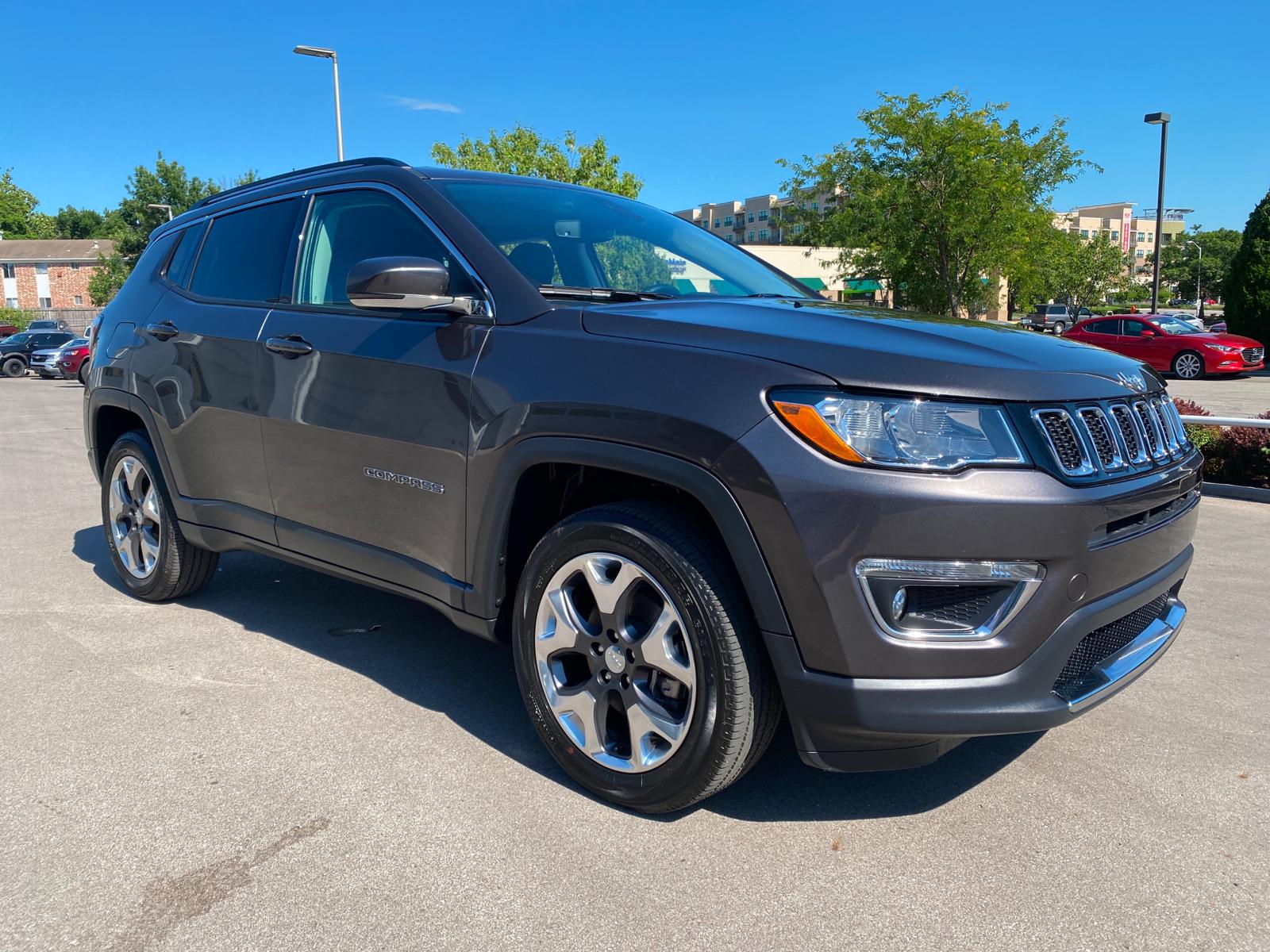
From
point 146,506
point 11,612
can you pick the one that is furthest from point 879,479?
point 11,612

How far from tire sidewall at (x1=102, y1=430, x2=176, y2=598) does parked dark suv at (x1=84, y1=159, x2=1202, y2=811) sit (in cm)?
76

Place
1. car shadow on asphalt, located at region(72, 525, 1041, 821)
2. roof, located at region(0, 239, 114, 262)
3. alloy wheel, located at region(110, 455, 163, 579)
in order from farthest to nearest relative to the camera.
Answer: roof, located at region(0, 239, 114, 262) → alloy wheel, located at region(110, 455, 163, 579) → car shadow on asphalt, located at region(72, 525, 1041, 821)

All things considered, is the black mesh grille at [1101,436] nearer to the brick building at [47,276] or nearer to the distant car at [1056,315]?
the distant car at [1056,315]

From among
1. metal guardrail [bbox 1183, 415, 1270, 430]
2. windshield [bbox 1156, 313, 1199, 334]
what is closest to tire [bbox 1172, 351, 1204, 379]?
windshield [bbox 1156, 313, 1199, 334]

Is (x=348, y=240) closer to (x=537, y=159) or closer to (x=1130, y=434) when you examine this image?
(x=1130, y=434)

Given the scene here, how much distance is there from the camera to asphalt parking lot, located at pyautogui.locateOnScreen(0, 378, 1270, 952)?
2309 millimetres

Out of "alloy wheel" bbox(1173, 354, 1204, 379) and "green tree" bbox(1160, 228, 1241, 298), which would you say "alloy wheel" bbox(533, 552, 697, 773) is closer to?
"alloy wheel" bbox(1173, 354, 1204, 379)

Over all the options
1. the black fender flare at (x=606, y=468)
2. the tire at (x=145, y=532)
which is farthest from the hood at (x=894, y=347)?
the tire at (x=145, y=532)

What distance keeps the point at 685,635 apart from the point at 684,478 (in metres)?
0.40

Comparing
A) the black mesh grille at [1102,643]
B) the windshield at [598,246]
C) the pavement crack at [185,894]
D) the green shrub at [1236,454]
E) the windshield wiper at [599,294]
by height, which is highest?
the windshield at [598,246]

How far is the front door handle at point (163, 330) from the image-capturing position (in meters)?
4.39

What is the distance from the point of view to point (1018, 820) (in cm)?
278

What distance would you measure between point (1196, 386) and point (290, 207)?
2082 centimetres

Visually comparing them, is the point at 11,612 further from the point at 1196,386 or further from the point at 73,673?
the point at 1196,386
